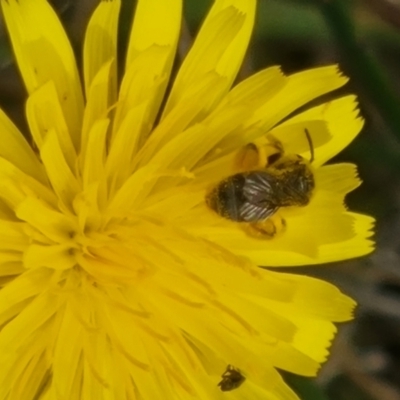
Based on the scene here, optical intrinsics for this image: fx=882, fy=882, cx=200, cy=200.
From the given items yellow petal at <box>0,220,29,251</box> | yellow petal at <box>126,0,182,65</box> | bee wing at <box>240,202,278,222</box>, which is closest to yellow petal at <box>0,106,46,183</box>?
yellow petal at <box>0,220,29,251</box>

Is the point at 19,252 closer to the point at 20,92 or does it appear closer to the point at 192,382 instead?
the point at 192,382

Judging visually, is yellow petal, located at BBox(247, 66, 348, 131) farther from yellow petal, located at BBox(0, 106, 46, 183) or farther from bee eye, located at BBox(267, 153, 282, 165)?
yellow petal, located at BBox(0, 106, 46, 183)

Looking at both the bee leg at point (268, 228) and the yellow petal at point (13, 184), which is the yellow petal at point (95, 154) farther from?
the bee leg at point (268, 228)

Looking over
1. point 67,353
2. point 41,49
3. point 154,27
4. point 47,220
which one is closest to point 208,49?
point 154,27

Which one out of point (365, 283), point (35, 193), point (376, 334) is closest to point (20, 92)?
point (35, 193)

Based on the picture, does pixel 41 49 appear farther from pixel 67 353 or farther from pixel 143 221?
pixel 67 353

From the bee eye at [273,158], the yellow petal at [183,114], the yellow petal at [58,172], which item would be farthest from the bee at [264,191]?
the yellow petal at [58,172]
